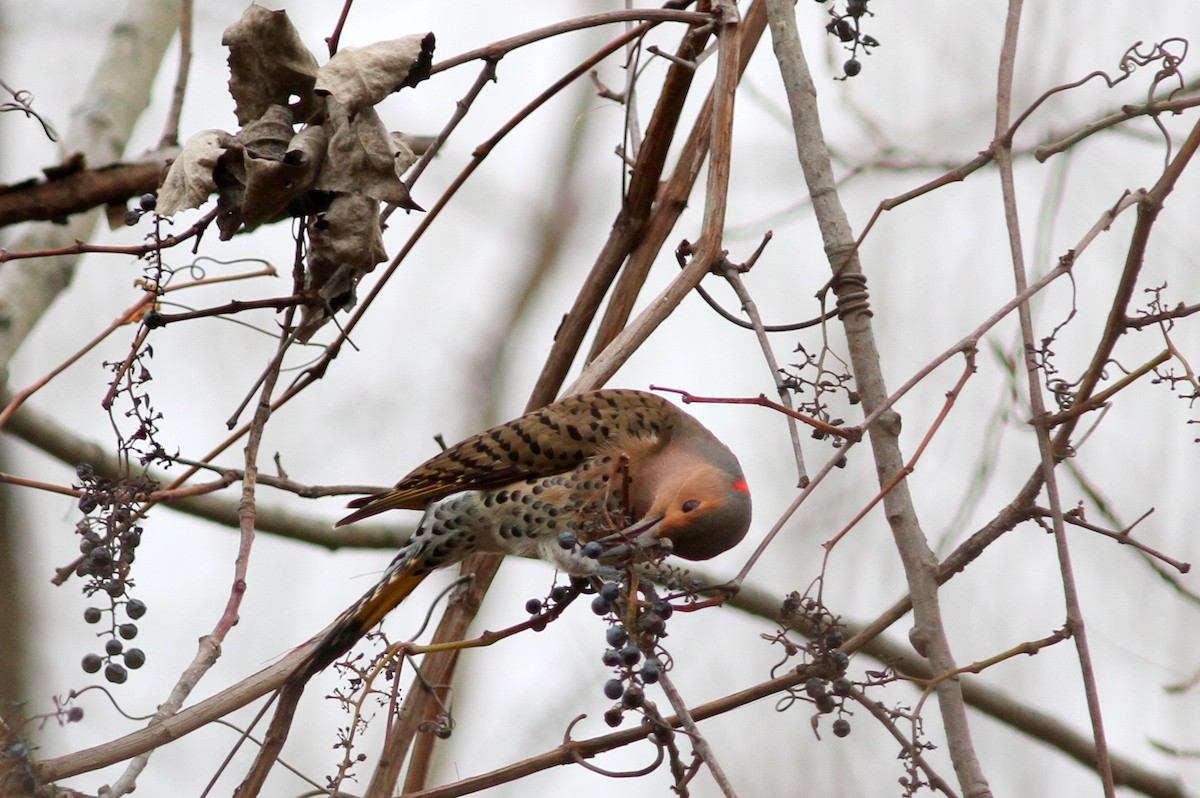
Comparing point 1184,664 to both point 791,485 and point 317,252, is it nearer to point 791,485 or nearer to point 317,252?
point 791,485

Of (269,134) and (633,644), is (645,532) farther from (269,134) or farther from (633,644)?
(269,134)

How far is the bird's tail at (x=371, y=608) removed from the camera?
3.04m

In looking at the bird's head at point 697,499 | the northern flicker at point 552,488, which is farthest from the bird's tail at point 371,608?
the bird's head at point 697,499

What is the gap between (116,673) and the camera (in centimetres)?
229

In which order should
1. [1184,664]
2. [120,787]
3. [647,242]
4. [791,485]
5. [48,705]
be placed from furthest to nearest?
[791,485] → [1184,664] → [647,242] → [48,705] → [120,787]

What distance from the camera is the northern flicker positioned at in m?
3.71

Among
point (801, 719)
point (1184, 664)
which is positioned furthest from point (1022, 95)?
point (801, 719)

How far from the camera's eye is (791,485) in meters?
6.67

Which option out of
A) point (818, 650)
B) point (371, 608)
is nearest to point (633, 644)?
point (818, 650)

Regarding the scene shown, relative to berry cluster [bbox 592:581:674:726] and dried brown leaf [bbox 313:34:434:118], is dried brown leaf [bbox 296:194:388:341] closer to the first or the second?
dried brown leaf [bbox 313:34:434:118]

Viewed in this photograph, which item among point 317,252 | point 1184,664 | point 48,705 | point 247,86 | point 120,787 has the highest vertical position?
point 1184,664

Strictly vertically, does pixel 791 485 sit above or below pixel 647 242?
above

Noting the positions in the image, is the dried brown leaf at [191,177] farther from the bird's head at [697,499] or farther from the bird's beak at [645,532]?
the bird's head at [697,499]

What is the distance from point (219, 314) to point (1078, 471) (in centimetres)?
183
